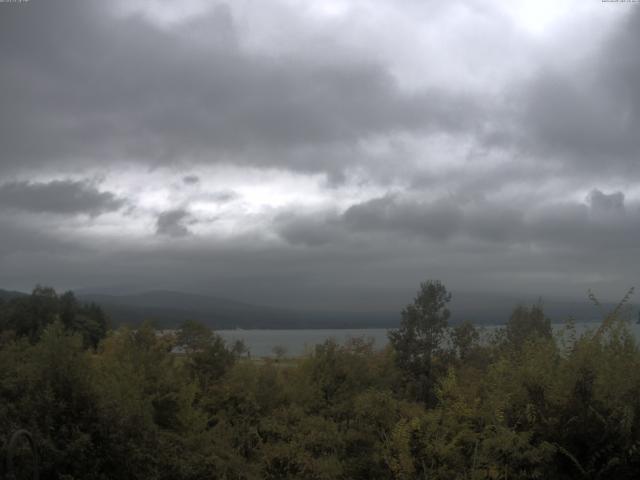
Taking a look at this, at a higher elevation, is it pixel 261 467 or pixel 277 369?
pixel 277 369

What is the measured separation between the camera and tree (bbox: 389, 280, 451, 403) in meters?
34.3

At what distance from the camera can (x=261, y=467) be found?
17828 millimetres

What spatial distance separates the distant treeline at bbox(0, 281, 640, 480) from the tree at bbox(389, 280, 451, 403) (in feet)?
29.7

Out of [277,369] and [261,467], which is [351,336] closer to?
[277,369]

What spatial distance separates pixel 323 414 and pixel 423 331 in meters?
15.2

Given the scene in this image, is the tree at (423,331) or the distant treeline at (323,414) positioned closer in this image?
the distant treeline at (323,414)

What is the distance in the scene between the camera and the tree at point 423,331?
34312 millimetres

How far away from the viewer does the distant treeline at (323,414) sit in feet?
34.1

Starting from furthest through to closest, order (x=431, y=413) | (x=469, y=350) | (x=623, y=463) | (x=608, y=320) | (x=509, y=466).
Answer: (x=469, y=350), (x=431, y=413), (x=608, y=320), (x=509, y=466), (x=623, y=463)

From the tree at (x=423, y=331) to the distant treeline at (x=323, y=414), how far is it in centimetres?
906

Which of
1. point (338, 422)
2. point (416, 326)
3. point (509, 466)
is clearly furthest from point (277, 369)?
point (509, 466)

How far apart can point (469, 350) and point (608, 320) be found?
23836 mm

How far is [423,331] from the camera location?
114ft

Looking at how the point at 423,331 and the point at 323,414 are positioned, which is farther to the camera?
the point at 423,331
